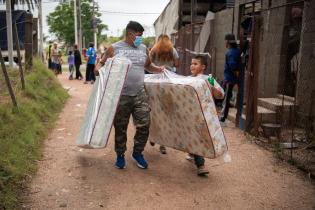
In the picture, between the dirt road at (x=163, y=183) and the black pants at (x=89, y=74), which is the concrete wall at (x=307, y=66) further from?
the black pants at (x=89, y=74)

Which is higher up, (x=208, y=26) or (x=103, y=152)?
(x=208, y=26)

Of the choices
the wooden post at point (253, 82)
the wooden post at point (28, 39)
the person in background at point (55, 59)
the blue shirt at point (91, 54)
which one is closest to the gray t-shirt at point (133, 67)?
the wooden post at point (253, 82)

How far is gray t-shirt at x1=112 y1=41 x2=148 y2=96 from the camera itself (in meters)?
4.76

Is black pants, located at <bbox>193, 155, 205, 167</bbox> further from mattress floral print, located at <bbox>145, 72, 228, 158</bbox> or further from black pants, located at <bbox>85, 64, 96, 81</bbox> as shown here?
black pants, located at <bbox>85, 64, 96, 81</bbox>

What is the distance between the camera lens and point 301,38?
707cm

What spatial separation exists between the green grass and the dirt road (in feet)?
0.57

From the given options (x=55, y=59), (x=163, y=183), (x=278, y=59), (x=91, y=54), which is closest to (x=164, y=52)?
(x=163, y=183)

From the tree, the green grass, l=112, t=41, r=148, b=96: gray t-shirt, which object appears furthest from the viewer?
the tree

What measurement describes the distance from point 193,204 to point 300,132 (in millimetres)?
3578

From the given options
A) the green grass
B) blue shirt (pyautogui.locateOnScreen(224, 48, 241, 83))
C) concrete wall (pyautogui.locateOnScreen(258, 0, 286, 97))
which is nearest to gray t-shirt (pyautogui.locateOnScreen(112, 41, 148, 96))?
the green grass

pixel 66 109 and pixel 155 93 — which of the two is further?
pixel 66 109

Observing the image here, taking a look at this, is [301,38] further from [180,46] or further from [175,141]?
[180,46]

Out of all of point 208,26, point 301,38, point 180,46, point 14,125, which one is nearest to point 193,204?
point 14,125

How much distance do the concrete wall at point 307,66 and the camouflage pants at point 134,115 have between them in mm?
3239
